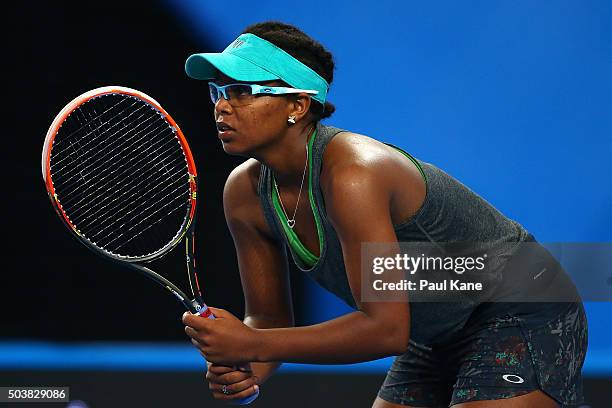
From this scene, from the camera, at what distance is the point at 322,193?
7.46 feet

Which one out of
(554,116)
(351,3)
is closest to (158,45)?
(351,3)

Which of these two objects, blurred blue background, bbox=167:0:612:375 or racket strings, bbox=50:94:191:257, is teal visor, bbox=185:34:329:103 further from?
blurred blue background, bbox=167:0:612:375

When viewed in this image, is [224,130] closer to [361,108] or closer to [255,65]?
[255,65]

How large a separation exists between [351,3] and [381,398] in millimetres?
1821

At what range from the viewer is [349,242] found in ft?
7.04

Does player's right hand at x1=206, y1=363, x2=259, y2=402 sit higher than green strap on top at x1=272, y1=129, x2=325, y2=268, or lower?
lower

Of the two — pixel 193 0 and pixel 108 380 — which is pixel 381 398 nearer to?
pixel 108 380

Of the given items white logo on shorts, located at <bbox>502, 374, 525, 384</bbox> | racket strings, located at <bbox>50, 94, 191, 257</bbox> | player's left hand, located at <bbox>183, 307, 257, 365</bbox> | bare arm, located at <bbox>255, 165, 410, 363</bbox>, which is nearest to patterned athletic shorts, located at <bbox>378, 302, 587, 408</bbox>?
white logo on shorts, located at <bbox>502, 374, 525, 384</bbox>

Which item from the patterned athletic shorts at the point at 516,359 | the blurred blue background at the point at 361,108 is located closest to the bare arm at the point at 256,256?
the patterned athletic shorts at the point at 516,359

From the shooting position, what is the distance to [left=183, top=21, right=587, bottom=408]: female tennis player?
7.12 feet

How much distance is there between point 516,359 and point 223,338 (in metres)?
0.68

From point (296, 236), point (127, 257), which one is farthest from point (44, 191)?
point (296, 236)

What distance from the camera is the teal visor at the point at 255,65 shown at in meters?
2.28

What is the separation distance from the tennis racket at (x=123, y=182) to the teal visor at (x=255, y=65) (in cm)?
17
